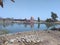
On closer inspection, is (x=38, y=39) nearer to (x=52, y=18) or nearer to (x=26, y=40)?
(x=26, y=40)

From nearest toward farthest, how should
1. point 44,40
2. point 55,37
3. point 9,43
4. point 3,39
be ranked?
point 9,43 → point 3,39 → point 44,40 → point 55,37

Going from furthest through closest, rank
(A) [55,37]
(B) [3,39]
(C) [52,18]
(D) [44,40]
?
1. (C) [52,18]
2. (A) [55,37]
3. (D) [44,40]
4. (B) [3,39]

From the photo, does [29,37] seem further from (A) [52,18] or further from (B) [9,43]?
(A) [52,18]

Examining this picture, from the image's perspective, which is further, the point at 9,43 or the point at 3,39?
the point at 3,39

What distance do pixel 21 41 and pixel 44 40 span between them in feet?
4.91

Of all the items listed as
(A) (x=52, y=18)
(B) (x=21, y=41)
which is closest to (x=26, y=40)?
(B) (x=21, y=41)

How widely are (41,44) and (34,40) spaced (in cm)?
43

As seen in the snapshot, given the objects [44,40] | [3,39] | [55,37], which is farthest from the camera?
[55,37]

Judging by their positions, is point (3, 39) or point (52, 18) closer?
point (3, 39)

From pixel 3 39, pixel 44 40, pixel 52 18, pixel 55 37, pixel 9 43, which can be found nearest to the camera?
pixel 9 43

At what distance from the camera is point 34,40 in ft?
35.2

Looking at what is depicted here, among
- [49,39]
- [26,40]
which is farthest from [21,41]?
[49,39]

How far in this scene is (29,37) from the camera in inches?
426

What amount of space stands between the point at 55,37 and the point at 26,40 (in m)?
2.43
